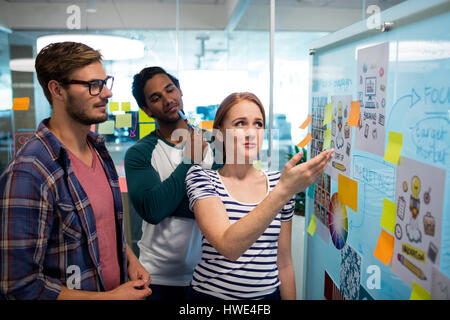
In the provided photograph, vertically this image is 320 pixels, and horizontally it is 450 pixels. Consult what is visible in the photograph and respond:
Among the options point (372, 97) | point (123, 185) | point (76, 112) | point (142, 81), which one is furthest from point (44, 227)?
point (372, 97)

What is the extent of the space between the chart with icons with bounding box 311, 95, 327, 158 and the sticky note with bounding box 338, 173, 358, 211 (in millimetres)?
231

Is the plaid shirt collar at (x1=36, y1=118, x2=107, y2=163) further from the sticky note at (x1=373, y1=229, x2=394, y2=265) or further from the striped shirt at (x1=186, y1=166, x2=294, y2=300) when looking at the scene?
the sticky note at (x1=373, y1=229, x2=394, y2=265)

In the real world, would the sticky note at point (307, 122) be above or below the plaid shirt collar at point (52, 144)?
above

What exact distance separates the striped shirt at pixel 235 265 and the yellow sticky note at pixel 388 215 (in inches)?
13.7

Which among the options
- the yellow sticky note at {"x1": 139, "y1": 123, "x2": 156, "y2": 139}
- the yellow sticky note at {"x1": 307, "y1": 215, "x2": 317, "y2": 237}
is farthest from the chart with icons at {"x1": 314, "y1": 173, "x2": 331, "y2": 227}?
the yellow sticky note at {"x1": 139, "y1": 123, "x2": 156, "y2": 139}

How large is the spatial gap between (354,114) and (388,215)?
1.30 feet

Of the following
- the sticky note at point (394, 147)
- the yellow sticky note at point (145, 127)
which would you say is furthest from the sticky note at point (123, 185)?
the sticky note at point (394, 147)

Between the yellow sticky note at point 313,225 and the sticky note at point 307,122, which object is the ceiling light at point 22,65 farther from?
the yellow sticky note at point 313,225

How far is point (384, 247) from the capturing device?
1.19 meters

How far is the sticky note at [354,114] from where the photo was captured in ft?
4.35

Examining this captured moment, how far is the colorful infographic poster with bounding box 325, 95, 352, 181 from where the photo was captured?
141 cm
